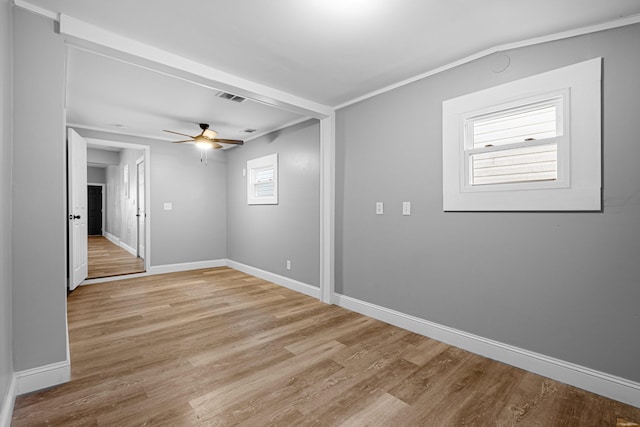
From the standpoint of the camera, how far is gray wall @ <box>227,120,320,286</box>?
4215mm

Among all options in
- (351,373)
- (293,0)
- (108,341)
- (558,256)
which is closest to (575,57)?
(558,256)

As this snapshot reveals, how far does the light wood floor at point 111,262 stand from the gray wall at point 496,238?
4.13 meters

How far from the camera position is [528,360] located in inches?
87.4

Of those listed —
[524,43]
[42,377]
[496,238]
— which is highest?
[524,43]

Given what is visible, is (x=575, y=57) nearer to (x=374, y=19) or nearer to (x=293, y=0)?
(x=374, y=19)

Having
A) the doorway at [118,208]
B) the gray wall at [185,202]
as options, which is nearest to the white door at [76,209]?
the doorway at [118,208]

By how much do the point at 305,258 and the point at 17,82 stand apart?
10.9 feet

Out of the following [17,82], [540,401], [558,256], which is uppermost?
[17,82]

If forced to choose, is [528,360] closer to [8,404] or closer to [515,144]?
[515,144]

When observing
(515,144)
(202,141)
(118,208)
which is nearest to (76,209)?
(202,141)

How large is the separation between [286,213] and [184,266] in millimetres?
2517

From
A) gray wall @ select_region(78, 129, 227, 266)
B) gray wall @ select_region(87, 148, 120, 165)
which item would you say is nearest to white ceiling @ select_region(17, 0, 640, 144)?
gray wall @ select_region(78, 129, 227, 266)

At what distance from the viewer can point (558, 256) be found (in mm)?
2121

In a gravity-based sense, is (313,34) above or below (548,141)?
above
